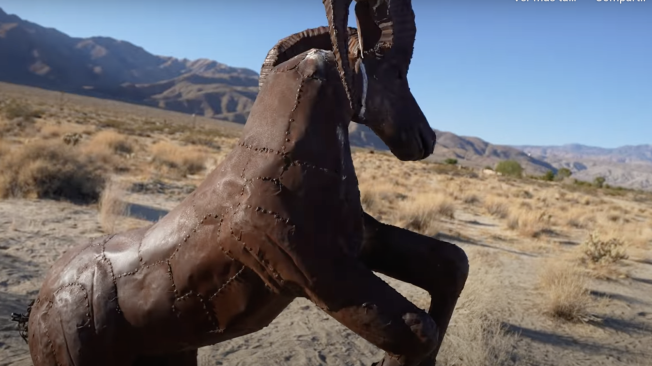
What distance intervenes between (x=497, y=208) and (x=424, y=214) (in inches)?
228

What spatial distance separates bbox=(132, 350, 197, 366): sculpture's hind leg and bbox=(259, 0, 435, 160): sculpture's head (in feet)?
4.06

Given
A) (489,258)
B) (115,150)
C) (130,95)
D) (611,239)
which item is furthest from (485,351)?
(130,95)

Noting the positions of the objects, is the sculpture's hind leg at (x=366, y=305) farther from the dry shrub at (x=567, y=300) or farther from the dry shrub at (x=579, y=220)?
the dry shrub at (x=579, y=220)

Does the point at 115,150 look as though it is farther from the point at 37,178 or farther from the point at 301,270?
the point at 301,270

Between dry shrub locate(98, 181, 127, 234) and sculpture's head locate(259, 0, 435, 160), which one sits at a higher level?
sculpture's head locate(259, 0, 435, 160)

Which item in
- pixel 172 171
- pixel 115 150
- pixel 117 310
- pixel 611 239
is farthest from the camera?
pixel 115 150

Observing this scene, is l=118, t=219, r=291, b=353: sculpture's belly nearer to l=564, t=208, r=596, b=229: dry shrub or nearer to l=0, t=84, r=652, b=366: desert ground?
l=0, t=84, r=652, b=366: desert ground

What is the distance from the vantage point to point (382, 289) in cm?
166

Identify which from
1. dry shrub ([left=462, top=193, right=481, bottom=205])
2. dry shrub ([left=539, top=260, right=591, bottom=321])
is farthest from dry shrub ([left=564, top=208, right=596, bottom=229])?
dry shrub ([left=539, top=260, right=591, bottom=321])

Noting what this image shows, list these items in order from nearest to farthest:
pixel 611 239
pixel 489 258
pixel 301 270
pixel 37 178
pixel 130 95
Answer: pixel 301 270
pixel 489 258
pixel 37 178
pixel 611 239
pixel 130 95

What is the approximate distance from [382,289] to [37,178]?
10804 millimetres

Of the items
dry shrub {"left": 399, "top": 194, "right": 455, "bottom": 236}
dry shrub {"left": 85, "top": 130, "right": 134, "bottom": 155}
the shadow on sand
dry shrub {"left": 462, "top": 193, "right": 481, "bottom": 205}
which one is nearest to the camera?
the shadow on sand

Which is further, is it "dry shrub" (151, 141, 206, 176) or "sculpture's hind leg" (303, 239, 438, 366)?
"dry shrub" (151, 141, 206, 176)

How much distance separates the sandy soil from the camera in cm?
486
